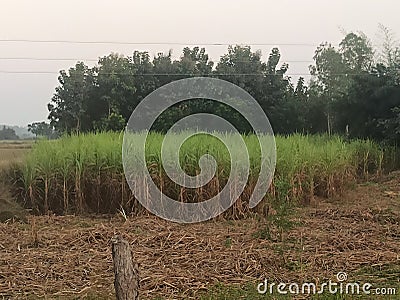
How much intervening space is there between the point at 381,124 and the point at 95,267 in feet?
Answer: 37.0

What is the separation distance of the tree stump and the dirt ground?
1.20m

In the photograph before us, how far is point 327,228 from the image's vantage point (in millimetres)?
6266

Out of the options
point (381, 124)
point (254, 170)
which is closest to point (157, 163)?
point (254, 170)

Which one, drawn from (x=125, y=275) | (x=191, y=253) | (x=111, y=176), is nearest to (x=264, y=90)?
(x=111, y=176)

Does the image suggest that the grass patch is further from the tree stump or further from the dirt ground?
the tree stump

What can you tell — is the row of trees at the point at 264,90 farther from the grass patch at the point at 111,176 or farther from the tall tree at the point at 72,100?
the grass patch at the point at 111,176

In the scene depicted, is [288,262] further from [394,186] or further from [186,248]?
[394,186]

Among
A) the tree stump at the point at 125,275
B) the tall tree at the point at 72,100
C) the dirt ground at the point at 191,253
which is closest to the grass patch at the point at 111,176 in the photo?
the dirt ground at the point at 191,253

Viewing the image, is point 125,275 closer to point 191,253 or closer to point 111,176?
point 191,253

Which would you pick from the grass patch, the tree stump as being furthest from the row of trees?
the tree stump

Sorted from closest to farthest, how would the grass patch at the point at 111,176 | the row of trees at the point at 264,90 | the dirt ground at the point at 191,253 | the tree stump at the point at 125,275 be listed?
the tree stump at the point at 125,275 < the dirt ground at the point at 191,253 < the grass patch at the point at 111,176 < the row of trees at the point at 264,90

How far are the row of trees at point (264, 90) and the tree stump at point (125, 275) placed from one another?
34.7 feet

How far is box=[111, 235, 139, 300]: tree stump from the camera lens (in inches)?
106

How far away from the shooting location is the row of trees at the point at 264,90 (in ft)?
48.1
